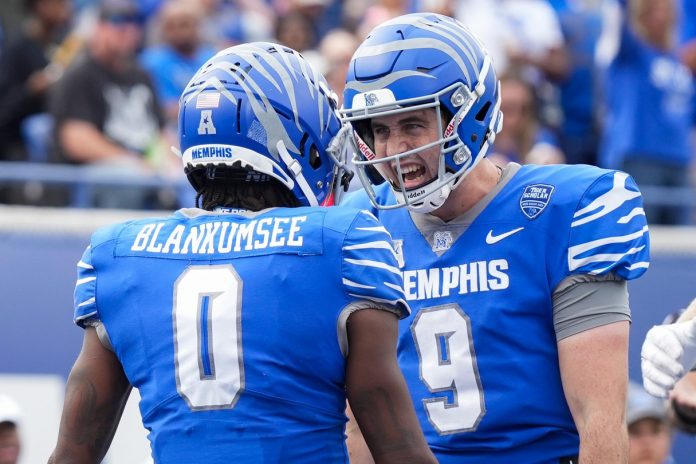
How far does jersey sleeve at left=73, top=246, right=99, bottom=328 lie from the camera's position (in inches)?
102

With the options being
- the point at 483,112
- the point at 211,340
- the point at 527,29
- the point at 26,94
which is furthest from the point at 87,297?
the point at 527,29

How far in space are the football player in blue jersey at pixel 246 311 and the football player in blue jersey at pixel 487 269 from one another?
1.49 feet

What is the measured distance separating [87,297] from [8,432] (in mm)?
2839

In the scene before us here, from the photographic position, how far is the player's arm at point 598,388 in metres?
2.85

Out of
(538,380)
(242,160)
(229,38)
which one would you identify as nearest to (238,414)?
(242,160)

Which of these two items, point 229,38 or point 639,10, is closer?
point 639,10

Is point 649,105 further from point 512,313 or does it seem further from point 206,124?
point 206,124

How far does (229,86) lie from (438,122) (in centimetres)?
62

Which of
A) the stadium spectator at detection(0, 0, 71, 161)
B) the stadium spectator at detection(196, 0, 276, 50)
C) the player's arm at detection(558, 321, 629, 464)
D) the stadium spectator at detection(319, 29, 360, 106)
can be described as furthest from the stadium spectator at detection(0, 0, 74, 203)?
the player's arm at detection(558, 321, 629, 464)

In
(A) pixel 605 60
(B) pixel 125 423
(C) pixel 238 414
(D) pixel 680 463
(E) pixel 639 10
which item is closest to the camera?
(C) pixel 238 414

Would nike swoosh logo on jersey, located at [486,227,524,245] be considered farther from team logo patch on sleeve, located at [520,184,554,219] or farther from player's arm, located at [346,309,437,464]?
player's arm, located at [346,309,437,464]

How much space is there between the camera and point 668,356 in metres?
3.12

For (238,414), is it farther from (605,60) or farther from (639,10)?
(605,60)

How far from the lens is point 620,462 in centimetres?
287
